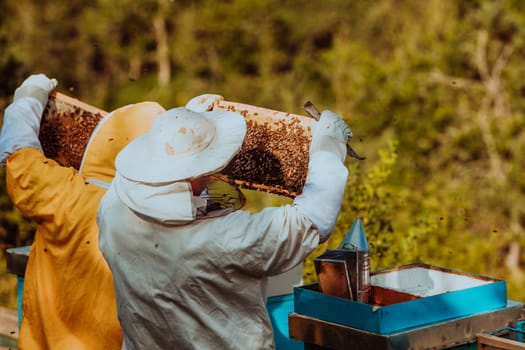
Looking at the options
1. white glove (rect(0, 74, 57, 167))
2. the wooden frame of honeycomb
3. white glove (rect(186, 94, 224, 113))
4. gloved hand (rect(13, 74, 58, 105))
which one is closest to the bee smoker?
the wooden frame of honeycomb

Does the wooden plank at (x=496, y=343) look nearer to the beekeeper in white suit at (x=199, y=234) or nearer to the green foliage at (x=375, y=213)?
the beekeeper in white suit at (x=199, y=234)

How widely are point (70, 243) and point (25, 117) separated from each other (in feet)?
1.59

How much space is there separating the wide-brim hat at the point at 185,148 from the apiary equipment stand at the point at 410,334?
0.55 meters

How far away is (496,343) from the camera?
1.95 meters

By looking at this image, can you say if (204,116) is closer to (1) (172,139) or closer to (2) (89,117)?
(1) (172,139)

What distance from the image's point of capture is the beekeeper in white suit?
188 centimetres

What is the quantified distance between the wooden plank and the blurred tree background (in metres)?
1.73

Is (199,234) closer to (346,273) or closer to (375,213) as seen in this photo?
(346,273)

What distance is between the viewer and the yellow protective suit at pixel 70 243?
2418mm

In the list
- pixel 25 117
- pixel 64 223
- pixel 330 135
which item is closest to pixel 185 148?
pixel 330 135

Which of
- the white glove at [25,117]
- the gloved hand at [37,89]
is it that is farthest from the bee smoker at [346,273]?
the gloved hand at [37,89]

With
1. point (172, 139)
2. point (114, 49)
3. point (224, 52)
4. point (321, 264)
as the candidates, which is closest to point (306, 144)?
point (321, 264)

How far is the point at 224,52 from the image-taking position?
11195 mm

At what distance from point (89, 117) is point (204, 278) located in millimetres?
1148
